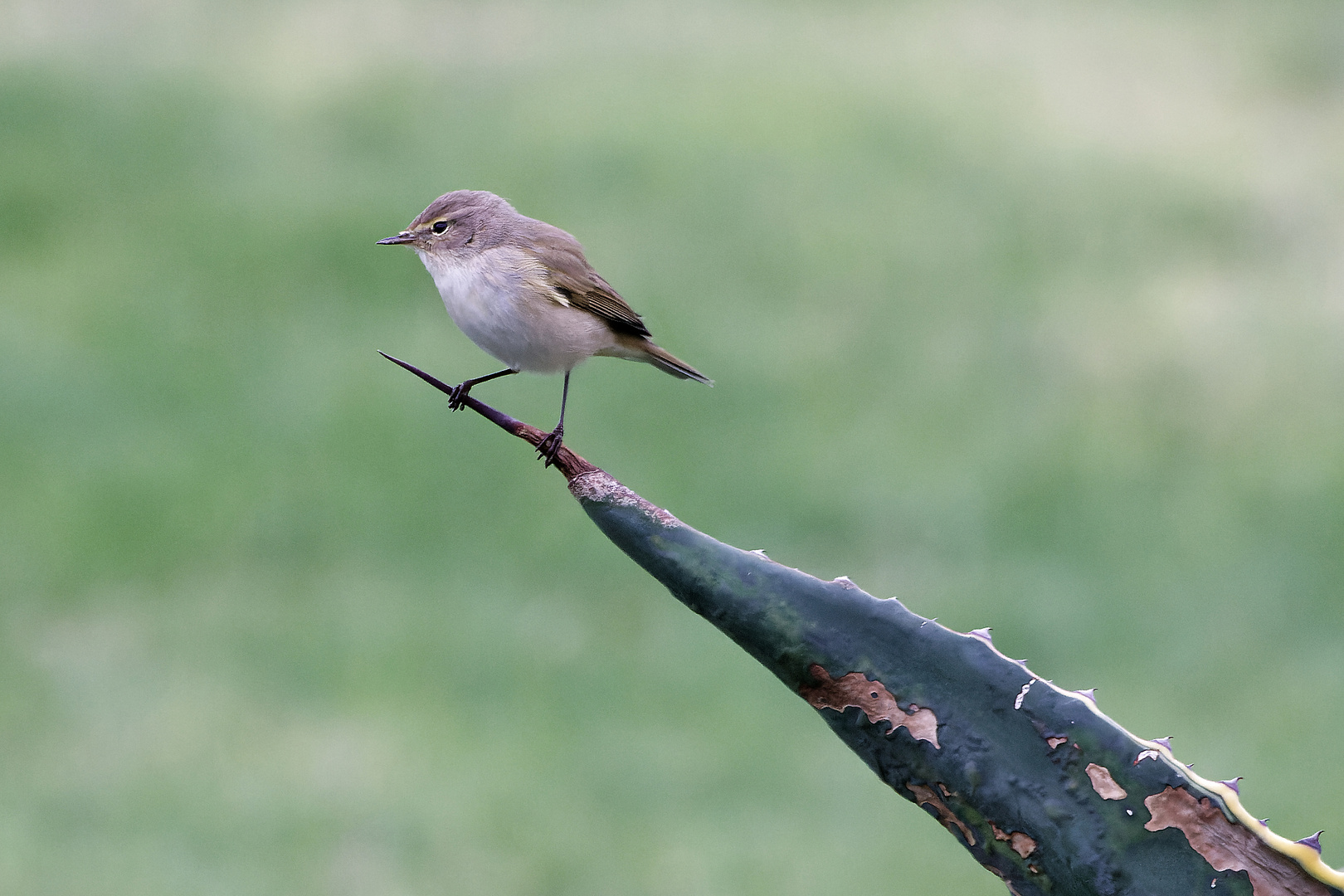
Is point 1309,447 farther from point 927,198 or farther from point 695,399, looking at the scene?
point 695,399

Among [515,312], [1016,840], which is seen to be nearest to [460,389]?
[515,312]

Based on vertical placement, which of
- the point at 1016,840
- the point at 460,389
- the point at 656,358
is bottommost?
the point at 656,358

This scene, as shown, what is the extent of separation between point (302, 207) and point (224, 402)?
1864 mm

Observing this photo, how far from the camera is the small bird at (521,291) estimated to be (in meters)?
3.41

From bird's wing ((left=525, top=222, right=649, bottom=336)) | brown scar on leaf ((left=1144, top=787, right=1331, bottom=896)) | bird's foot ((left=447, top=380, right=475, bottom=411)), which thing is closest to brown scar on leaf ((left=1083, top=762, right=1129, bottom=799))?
brown scar on leaf ((left=1144, top=787, right=1331, bottom=896))

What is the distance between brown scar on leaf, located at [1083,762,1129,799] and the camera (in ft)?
6.56

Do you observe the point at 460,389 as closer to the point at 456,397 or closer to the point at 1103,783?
the point at 456,397

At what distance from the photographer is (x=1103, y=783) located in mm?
2008

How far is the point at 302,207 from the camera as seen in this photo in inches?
508

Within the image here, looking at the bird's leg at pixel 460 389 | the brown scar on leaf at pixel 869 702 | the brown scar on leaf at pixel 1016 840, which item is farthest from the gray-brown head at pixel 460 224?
the brown scar on leaf at pixel 1016 840

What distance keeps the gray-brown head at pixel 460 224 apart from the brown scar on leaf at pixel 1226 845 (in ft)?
6.21

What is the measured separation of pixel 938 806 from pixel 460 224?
202cm

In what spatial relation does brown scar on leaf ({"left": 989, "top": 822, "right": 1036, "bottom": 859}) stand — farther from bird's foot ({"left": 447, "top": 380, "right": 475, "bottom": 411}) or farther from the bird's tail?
the bird's tail

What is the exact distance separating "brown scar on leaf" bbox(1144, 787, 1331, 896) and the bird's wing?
86.0 inches
